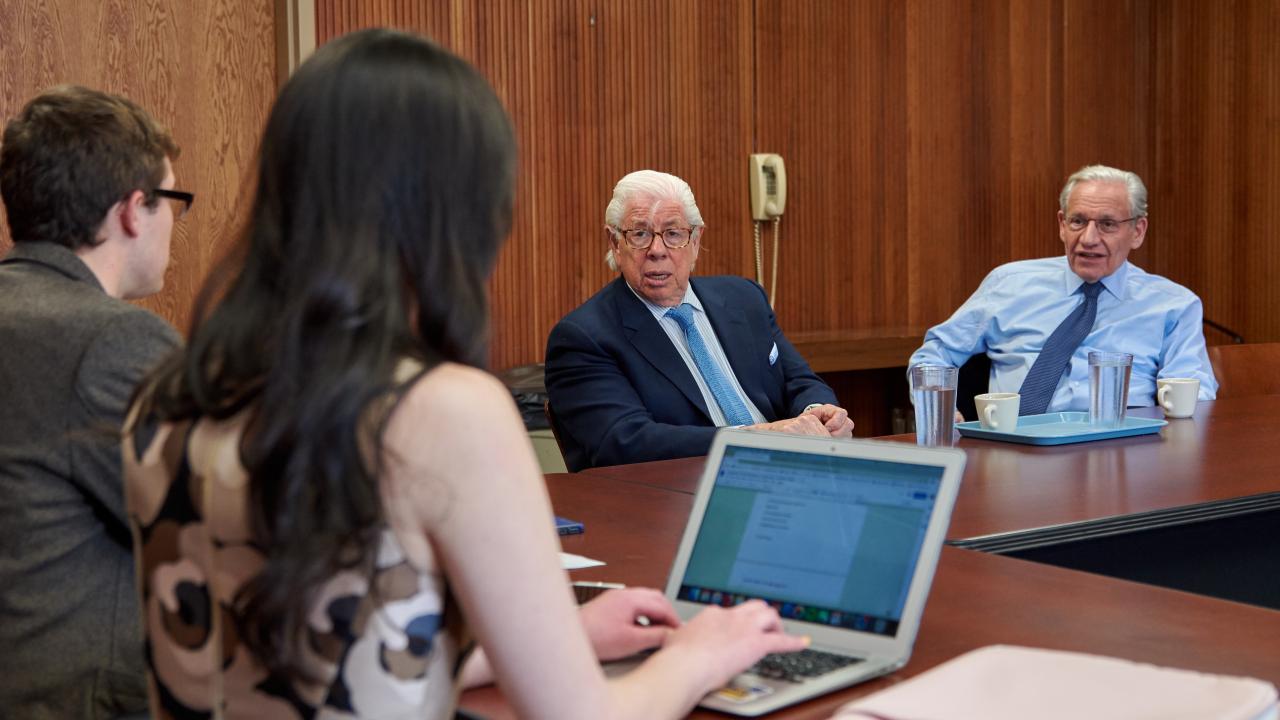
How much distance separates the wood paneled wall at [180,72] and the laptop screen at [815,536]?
9.32 feet

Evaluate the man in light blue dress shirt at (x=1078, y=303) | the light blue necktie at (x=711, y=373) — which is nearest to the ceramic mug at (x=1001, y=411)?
the light blue necktie at (x=711, y=373)

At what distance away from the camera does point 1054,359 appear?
11.4 feet

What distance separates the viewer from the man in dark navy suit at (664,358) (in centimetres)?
276

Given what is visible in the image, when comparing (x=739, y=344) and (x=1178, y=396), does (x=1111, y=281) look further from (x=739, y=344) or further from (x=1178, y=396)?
(x=739, y=344)

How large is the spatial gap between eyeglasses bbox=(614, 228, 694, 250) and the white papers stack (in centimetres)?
202

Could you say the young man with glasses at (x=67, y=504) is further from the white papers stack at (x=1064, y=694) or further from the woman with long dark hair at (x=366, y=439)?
the white papers stack at (x=1064, y=694)

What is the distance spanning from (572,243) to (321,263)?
3.84 meters

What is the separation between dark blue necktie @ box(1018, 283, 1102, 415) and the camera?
3410mm

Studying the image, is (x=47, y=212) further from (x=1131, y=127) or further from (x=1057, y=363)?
(x=1131, y=127)

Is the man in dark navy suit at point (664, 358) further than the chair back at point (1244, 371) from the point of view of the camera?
No

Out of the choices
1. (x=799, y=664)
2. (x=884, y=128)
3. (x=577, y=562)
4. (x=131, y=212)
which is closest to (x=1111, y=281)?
(x=884, y=128)

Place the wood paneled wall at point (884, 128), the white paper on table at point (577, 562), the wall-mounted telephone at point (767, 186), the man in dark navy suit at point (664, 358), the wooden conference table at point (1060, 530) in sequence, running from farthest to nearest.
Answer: the wall-mounted telephone at point (767, 186) < the wood paneled wall at point (884, 128) < the man in dark navy suit at point (664, 358) < the white paper on table at point (577, 562) < the wooden conference table at point (1060, 530)

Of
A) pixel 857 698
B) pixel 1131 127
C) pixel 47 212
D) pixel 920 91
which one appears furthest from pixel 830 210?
pixel 857 698

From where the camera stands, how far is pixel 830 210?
5398mm
